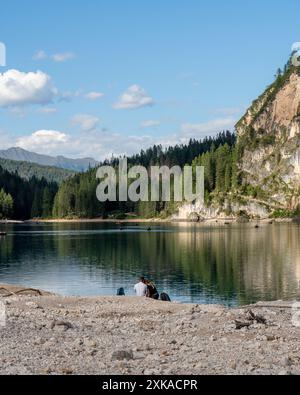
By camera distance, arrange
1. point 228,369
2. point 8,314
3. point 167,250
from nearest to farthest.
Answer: point 228,369
point 8,314
point 167,250

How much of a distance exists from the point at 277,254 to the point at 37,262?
33693mm

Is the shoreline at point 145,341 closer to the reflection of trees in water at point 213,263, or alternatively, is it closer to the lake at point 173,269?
the lake at point 173,269

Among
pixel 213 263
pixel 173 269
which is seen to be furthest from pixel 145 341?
pixel 213 263

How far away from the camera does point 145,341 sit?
2377 centimetres

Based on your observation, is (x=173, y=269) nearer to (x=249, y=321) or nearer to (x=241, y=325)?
(x=249, y=321)

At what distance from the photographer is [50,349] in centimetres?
2170

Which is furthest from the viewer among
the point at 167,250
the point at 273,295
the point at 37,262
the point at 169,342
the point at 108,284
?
the point at 167,250

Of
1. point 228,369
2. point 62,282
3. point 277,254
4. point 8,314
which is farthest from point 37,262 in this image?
point 228,369

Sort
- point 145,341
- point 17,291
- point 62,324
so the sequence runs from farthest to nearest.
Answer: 1. point 17,291
2. point 62,324
3. point 145,341

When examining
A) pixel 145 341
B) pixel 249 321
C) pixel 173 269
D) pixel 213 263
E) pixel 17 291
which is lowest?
pixel 173 269

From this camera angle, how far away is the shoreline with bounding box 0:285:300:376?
61.7 feet

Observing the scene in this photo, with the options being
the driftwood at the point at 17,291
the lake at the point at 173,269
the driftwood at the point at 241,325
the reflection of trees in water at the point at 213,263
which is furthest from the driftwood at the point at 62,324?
the reflection of trees in water at the point at 213,263

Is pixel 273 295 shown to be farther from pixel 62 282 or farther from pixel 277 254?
pixel 277 254

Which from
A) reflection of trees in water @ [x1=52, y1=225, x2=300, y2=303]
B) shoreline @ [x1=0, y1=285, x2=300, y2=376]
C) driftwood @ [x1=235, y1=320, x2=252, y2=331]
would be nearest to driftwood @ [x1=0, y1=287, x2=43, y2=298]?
shoreline @ [x1=0, y1=285, x2=300, y2=376]
